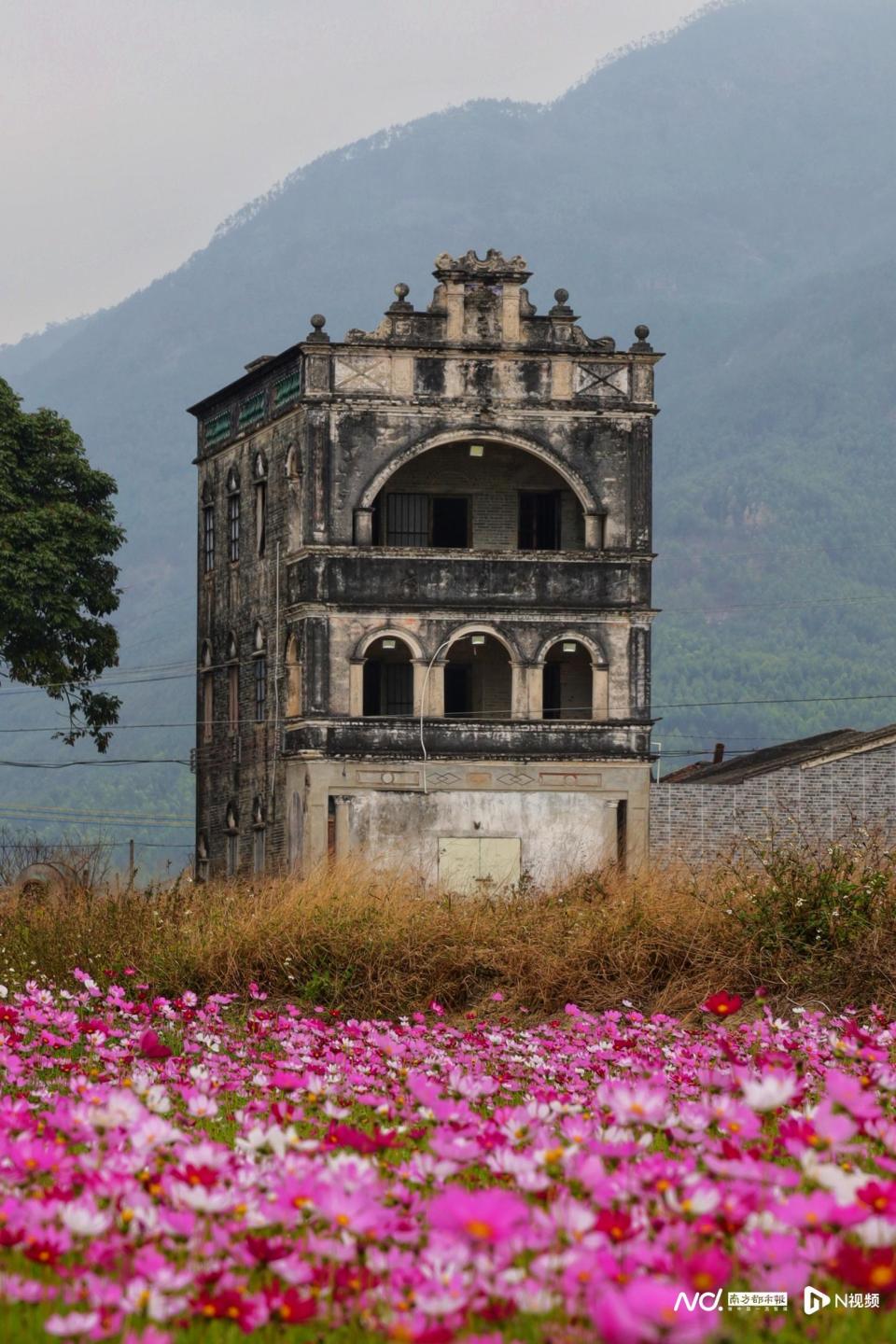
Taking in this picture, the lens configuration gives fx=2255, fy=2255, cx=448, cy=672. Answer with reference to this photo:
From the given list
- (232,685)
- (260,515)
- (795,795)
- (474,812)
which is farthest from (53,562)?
(795,795)

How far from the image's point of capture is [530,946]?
21500mm

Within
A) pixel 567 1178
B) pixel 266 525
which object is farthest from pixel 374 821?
pixel 567 1178

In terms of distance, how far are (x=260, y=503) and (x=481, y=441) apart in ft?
21.2

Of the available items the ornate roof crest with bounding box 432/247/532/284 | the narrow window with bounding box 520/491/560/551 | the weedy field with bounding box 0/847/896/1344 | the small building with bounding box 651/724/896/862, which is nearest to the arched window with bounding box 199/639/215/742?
the narrow window with bounding box 520/491/560/551

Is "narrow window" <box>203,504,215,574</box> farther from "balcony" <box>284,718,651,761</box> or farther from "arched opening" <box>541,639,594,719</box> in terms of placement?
"arched opening" <box>541,639,594,719</box>

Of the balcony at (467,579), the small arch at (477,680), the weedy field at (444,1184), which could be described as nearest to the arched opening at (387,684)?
the small arch at (477,680)

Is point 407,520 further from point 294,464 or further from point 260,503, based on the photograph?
point 260,503

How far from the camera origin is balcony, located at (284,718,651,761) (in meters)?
53.0

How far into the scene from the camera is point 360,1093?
40.1ft

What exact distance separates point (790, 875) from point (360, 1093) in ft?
33.0

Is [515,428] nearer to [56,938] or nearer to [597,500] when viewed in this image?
[597,500]

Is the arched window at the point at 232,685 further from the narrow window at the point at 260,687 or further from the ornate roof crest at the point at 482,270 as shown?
the ornate roof crest at the point at 482,270
